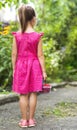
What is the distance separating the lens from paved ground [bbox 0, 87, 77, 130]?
6.12 m

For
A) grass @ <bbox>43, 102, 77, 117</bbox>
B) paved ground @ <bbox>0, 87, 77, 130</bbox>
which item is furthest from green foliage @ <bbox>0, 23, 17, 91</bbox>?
grass @ <bbox>43, 102, 77, 117</bbox>

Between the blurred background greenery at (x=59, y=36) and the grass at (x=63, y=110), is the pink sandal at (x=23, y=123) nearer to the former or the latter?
the grass at (x=63, y=110)

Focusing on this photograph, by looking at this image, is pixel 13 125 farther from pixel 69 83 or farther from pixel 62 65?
pixel 62 65

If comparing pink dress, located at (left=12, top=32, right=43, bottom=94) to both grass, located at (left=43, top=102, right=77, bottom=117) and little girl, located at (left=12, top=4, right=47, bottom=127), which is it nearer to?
little girl, located at (left=12, top=4, right=47, bottom=127)

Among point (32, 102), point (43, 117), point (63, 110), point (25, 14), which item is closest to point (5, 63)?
point (63, 110)

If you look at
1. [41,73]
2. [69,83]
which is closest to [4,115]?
[41,73]

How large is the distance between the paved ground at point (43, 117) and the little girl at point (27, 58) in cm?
22

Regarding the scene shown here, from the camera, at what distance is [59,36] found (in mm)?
11531

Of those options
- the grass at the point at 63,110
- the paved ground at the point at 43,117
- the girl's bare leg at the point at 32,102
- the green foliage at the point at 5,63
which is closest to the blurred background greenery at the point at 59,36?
the green foliage at the point at 5,63

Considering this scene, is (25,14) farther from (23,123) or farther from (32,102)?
(23,123)

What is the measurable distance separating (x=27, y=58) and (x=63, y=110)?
154cm

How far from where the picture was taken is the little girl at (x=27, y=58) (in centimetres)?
600

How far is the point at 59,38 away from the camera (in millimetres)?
11578

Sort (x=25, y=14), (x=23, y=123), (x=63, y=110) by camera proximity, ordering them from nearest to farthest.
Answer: (x=25, y=14), (x=23, y=123), (x=63, y=110)
